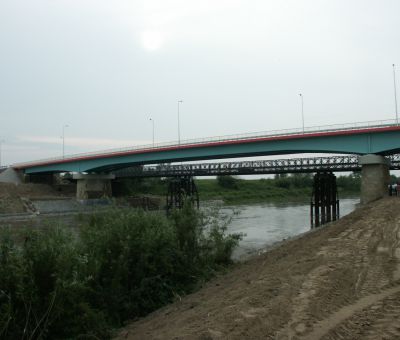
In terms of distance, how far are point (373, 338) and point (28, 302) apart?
280 inches

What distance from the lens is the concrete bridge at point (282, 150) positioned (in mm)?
30906

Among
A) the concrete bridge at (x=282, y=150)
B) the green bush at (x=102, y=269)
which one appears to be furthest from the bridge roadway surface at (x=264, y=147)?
the green bush at (x=102, y=269)

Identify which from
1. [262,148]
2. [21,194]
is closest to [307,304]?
[262,148]

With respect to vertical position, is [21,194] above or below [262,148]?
below

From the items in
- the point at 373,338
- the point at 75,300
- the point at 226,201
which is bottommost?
the point at 226,201

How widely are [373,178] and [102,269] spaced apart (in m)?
25.6

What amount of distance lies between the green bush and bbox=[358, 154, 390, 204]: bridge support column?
727 inches

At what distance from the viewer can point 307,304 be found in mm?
7418

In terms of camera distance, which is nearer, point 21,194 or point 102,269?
point 102,269

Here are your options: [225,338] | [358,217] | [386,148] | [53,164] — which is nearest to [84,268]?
[225,338]

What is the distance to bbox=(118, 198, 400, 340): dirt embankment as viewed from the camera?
6.29m

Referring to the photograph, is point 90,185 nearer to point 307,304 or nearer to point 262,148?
point 262,148

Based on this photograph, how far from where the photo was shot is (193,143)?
47.3 m

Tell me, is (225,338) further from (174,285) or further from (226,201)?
(226,201)
